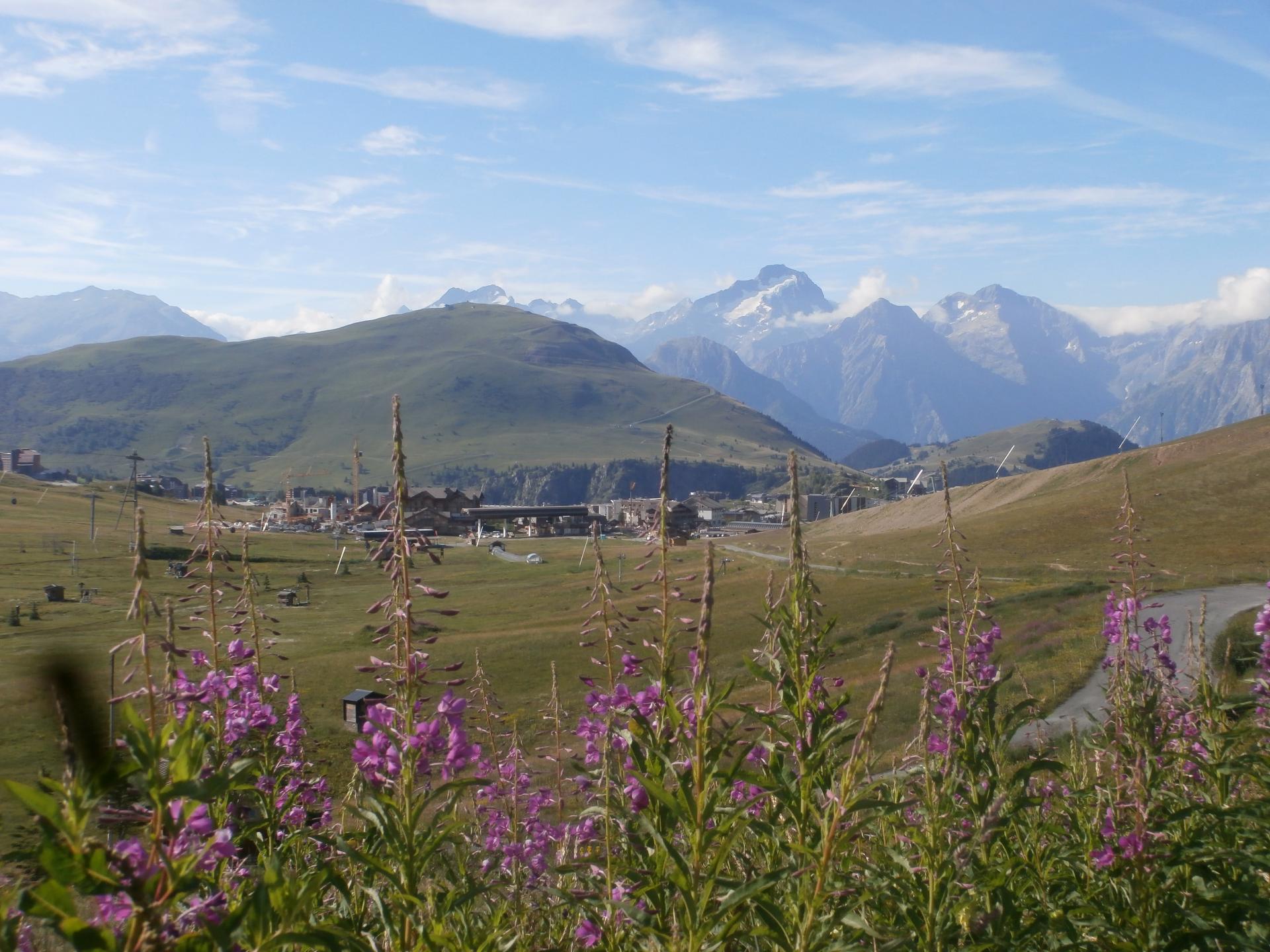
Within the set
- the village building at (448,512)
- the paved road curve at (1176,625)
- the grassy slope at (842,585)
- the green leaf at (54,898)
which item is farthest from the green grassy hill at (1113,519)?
the village building at (448,512)

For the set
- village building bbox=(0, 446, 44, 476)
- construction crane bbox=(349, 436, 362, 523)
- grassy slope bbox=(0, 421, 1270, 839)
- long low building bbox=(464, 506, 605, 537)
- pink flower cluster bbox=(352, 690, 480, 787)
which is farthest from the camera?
village building bbox=(0, 446, 44, 476)

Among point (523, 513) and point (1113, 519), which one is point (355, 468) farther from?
point (1113, 519)

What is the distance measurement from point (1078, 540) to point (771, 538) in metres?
46.9

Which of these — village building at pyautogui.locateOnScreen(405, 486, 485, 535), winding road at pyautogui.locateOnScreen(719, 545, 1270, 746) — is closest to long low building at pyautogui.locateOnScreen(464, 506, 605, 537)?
village building at pyautogui.locateOnScreen(405, 486, 485, 535)

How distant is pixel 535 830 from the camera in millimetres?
7168

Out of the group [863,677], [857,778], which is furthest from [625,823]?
[863,677]

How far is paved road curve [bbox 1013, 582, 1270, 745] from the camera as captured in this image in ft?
69.4

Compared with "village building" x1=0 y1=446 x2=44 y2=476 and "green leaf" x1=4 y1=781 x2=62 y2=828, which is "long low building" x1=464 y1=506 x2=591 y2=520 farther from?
Result: "green leaf" x1=4 y1=781 x2=62 y2=828

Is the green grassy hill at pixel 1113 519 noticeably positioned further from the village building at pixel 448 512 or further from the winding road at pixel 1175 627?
the village building at pixel 448 512

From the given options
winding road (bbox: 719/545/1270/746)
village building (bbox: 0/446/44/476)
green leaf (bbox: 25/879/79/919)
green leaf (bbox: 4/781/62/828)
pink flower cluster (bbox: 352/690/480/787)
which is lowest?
winding road (bbox: 719/545/1270/746)

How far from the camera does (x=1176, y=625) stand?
2994cm

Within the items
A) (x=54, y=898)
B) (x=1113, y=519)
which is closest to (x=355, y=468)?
(x=1113, y=519)

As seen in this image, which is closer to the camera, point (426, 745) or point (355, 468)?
point (426, 745)

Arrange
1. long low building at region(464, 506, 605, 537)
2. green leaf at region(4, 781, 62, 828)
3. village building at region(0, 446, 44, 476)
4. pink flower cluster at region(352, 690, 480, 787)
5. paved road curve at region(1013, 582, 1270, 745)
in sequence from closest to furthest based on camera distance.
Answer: green leaf at region(4, 781, 62, 828), pink flower cluster at region(352, 690, 480, 787), paved road curve at region(1013, 582, 1270, 745), long low building at region(464, 506, 605, 537), village building at region(0, 446, 44, 476)
